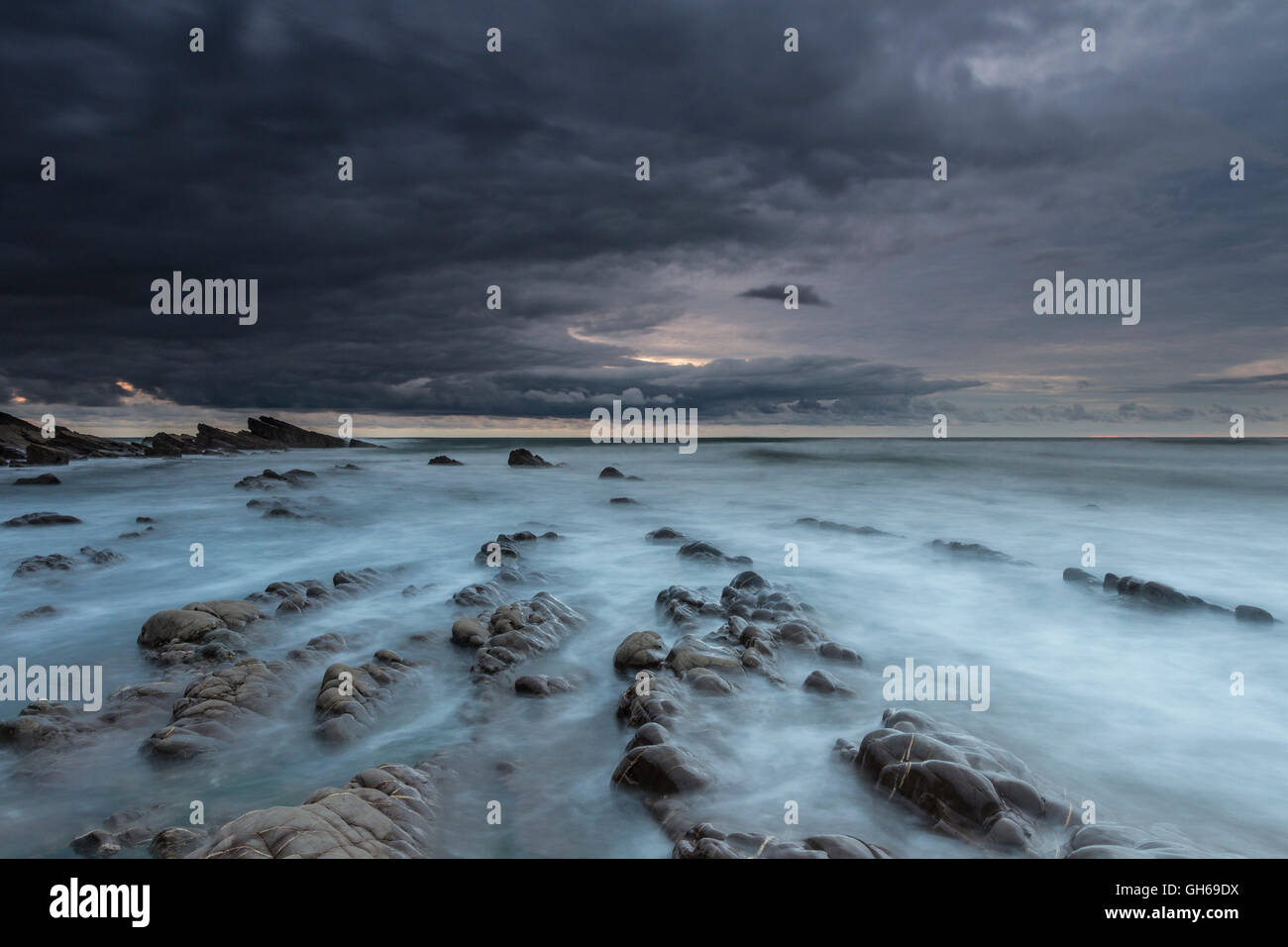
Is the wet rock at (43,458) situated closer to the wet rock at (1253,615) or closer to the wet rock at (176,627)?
the wet rock at (176,627)

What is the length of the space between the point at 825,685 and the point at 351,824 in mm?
4356

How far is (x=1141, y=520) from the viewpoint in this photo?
17844mm

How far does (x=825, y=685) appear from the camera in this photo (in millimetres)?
5828

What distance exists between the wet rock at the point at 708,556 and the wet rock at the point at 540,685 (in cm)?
594

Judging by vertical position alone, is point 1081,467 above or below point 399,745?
above

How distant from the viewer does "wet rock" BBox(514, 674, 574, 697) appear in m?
5.78

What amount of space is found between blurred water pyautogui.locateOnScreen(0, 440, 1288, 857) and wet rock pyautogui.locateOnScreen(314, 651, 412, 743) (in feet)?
0.55

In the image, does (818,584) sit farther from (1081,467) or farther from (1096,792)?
(1081,467)

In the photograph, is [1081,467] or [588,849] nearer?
[588,849]

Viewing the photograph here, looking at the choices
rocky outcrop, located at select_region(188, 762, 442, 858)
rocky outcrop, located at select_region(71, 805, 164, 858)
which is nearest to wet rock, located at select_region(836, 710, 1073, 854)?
rocky outcrop, located at select_region(188, 762, 442, 858)

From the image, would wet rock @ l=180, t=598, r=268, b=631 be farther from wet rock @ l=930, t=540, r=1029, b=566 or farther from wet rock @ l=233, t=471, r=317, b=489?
wet rock @ l=233, t=471, r=317, b=489

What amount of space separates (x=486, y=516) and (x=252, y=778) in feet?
48.0

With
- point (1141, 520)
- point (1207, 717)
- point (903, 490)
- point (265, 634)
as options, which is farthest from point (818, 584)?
point (903, 490)

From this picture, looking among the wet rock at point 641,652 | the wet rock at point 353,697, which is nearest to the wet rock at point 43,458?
the wet rock at point 353,697
